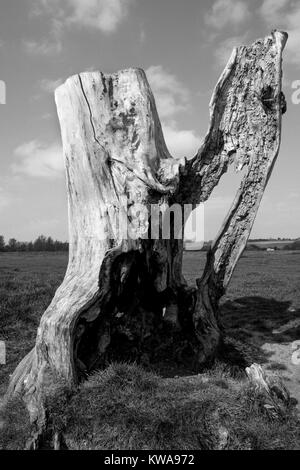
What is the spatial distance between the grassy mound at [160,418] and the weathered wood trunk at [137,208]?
23.7 inches

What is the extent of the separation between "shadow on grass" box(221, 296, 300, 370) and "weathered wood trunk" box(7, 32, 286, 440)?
86cm

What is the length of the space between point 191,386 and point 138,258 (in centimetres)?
252

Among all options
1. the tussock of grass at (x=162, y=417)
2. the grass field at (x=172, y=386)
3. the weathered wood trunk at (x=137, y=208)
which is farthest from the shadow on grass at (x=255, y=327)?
the tussock of grass at (x=162, y=417)

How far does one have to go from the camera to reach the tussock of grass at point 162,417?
19.9 feet

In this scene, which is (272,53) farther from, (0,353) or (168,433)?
(0,353)

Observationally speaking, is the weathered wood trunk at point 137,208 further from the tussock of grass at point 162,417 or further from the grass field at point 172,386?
the grass field at point 172,386

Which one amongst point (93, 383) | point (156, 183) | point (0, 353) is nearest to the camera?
point (93, 383)

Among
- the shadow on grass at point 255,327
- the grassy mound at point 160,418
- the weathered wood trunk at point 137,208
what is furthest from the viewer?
the shadow on grass at point 255,327

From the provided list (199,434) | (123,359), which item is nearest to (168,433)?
(199,434)

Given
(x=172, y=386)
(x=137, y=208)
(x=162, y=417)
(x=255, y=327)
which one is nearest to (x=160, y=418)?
(x=162, y=417)

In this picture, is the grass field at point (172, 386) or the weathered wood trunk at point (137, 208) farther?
the weathered wood trunk at point (137, 208)

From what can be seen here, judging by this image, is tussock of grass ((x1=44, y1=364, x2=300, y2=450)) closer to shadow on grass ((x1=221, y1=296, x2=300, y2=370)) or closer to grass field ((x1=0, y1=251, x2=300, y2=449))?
grass field ((x1=0, y1=251, x2=300, y2=449))

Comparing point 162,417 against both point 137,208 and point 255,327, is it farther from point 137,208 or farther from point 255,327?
point 255,327
